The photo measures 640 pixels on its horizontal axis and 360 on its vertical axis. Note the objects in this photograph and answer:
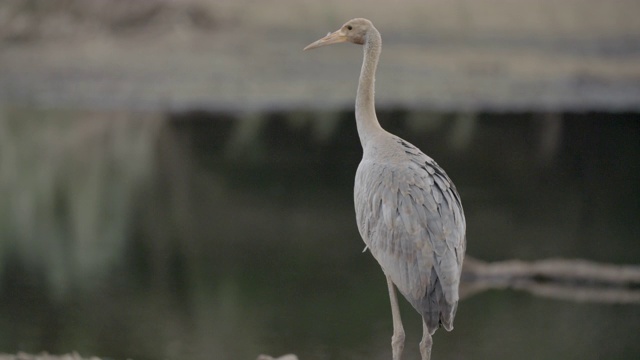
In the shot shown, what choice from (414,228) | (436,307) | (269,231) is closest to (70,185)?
(269,231)

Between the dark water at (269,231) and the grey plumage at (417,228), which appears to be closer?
the grey plumage at (417,228)

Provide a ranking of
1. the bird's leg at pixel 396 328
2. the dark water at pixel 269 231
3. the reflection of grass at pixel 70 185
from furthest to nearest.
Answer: the reflection of grass at pixel 70 185
the dark water at pixel 269 231
the bird's leg at pixel 396 328

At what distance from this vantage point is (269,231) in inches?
508

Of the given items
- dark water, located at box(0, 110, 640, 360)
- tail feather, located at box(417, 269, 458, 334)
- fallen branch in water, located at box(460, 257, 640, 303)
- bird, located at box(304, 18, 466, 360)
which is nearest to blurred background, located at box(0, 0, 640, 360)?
dark water, located at box(0, 110, 640, 360)

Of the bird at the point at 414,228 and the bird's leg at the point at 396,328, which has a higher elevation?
the bird at the point at 414,228

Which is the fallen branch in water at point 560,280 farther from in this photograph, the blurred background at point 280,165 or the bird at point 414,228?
the bird at point 414,228

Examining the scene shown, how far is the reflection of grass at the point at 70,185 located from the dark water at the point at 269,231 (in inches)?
1.9

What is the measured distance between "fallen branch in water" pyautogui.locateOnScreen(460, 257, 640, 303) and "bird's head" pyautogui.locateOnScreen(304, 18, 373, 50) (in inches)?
172

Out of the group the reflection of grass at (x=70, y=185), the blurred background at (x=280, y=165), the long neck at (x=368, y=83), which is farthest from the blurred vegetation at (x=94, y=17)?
the long neck at (x=368, y=83)

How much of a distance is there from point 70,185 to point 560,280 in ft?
30.8

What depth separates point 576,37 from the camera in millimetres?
22797

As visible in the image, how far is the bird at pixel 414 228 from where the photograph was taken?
4.48 meters

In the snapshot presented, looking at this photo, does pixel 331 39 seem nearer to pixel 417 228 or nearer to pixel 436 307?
pixel 417 228

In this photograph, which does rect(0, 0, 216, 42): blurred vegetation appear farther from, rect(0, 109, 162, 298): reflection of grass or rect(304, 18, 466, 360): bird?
rect(304, 18, 466, 360): bird
